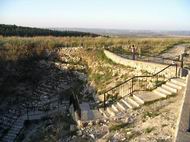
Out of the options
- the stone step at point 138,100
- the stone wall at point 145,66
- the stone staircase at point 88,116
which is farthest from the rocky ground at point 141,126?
the stone wall at point 145,66

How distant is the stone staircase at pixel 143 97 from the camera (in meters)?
16.9

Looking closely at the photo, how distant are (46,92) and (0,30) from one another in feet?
103

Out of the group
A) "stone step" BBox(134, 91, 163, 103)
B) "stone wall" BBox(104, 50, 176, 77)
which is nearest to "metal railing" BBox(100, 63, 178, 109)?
"stone wall" BBox(104, 50, 176, 77)

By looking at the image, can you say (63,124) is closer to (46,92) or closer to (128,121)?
(128,121)

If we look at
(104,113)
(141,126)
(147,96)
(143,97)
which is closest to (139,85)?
(147,96)

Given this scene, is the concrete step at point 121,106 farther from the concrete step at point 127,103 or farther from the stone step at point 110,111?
the stone step at point 110,111

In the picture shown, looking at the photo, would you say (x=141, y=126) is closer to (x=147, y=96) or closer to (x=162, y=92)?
(x=147, y=96)

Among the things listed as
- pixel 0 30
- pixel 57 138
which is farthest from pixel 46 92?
pixel 0 30

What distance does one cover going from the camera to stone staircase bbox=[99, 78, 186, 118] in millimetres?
16875

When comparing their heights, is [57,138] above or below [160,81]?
below

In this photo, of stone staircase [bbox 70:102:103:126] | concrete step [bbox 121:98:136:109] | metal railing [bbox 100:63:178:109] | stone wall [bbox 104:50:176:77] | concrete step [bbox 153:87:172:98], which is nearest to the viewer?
stone staircase [bbox 70:102:103:126]

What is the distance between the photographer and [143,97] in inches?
691

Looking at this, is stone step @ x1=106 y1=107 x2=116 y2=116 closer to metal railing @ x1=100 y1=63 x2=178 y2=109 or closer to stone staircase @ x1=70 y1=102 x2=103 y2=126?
stone staircase @ x1=70 y1=102 x2=103 y2=126

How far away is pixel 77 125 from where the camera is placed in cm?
1667
